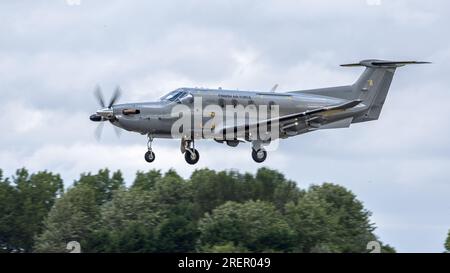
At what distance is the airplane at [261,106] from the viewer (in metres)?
52.1

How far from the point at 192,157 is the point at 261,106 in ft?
13.6

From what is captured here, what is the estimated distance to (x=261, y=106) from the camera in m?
54.6

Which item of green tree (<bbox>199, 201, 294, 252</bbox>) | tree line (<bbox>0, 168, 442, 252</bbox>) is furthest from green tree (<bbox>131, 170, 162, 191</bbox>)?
green tree (<bbox>199, 201, 294, 252</bbox>)

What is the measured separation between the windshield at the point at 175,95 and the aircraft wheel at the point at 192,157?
2.52 metres

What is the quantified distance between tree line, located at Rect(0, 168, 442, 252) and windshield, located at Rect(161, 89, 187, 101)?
20.7m

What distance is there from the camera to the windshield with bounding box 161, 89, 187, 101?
53.2 m

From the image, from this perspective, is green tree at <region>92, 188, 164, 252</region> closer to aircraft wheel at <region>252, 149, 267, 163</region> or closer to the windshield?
aircraft wheel at <region>252, 149, 267, 163</region>

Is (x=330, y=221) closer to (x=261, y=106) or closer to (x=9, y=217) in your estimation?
(x=9, y=217)

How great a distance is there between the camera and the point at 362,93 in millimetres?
58312

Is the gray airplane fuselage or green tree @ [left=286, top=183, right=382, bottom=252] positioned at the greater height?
green tree @ [left=286, top=183, right=382, bottom=252]

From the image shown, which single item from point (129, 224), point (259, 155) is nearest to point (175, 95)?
point (259, 155)
